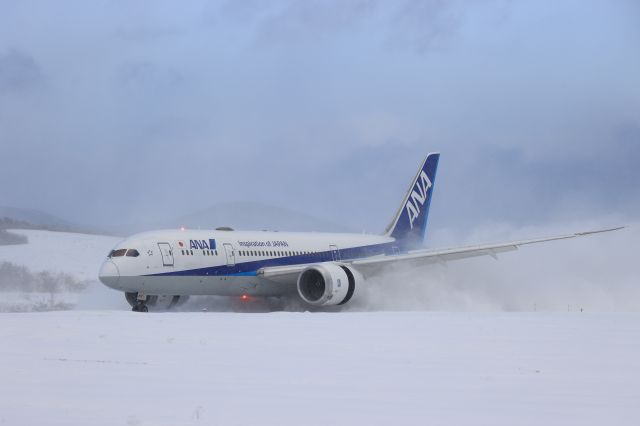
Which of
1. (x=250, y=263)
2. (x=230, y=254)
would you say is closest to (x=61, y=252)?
(x=250, y=263)

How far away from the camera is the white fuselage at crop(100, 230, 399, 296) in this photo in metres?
29.1

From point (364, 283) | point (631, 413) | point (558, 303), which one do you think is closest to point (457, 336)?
point (631, 413)

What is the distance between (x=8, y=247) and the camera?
63.8m

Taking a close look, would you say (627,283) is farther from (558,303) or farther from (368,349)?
(368,349)

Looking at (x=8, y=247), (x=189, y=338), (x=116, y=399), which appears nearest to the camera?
(x=116, y=399)

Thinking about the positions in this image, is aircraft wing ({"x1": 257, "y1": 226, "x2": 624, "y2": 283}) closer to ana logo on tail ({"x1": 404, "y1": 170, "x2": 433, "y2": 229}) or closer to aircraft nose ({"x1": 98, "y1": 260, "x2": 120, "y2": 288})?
aircraft nose ({"x1": 98, "y1": 260, "x2": 120, "y2": 288})

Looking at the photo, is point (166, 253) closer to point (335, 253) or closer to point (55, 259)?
point (335, 253)

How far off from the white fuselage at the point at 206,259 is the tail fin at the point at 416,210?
197 inches

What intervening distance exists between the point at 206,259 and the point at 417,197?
45.4 feet

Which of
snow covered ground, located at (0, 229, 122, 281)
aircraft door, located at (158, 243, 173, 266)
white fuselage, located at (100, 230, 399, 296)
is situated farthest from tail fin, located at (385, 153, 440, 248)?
snow covered ground, located at (0, 229, 122, 281)

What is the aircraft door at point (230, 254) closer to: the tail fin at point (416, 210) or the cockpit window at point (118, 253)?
the cockpit window at point (118, 253)

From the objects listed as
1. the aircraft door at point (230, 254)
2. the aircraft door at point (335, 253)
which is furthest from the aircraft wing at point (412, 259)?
the aircraft door at point (335, 253)

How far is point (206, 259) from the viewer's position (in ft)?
102

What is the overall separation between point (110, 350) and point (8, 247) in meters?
52.6
